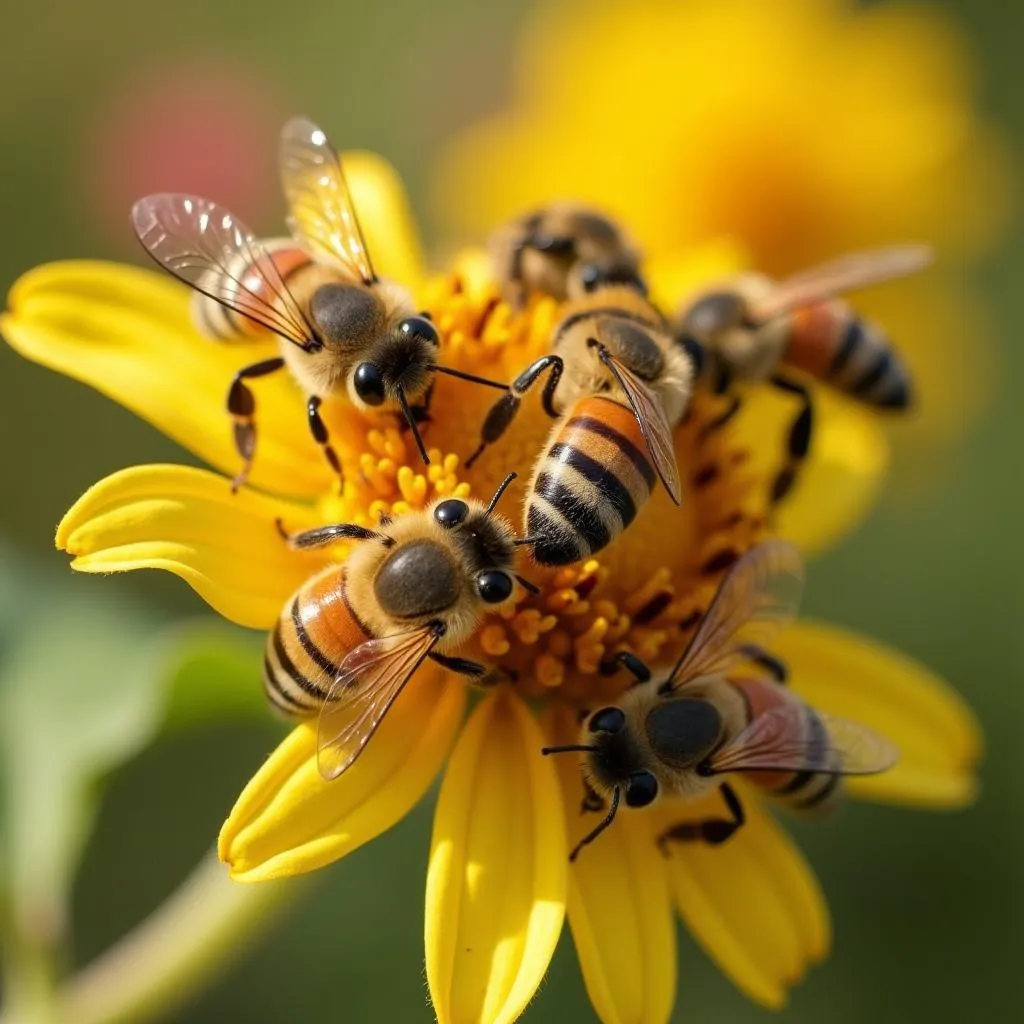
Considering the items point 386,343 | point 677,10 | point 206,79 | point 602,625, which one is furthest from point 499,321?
point 206,79

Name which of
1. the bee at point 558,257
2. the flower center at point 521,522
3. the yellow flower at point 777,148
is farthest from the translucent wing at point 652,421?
the yellow flower at point 777,148

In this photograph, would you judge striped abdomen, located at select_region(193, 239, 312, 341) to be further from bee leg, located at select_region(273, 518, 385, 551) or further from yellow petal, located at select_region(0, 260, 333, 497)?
bee leg, located at select_region(273, 518, 385, 551)

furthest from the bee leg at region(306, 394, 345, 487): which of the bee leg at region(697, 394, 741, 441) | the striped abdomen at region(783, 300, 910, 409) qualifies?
the striped abdomen at region(783, 300, 910, 409)

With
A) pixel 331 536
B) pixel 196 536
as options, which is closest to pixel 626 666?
pixel 331 536

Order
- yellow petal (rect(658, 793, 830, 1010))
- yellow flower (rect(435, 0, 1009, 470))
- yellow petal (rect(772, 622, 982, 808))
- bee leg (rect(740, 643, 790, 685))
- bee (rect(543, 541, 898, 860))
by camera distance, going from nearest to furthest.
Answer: bee (rect(543, 541, 898, 860)), yellow petal (rect(658, 793, 830, 1010)), bee leg (rect(740, 643, 790, 685)), yellow petal (rect(772, 622, 982, 808)), yellow flower (rect(435, 0, 1009, 470))

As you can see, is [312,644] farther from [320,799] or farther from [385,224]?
[385,224]
